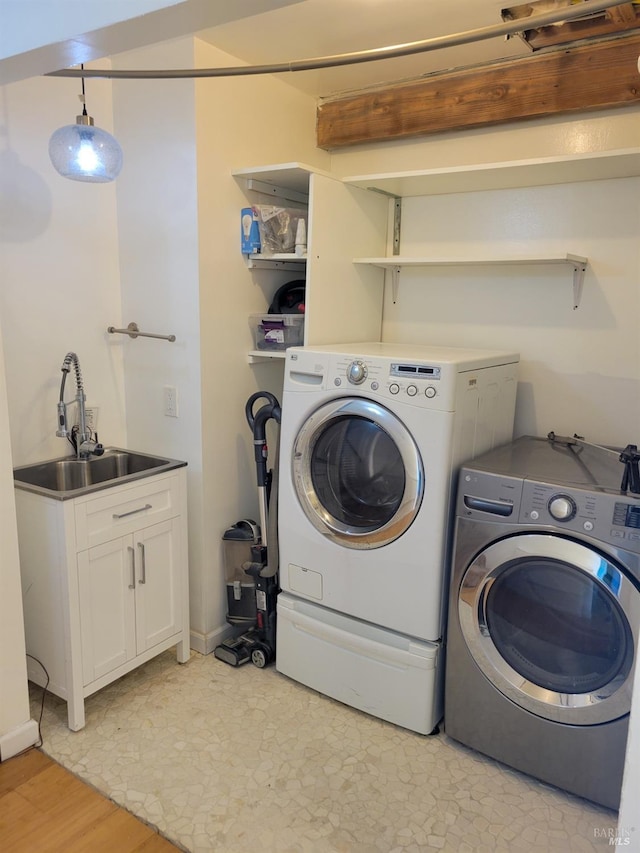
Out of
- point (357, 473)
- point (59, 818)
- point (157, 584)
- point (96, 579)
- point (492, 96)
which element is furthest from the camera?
point (492, 96)

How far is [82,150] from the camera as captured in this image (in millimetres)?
1932

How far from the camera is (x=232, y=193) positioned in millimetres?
2494

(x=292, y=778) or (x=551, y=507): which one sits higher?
(x=551, y=507)

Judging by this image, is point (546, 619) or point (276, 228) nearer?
point (546, 619)

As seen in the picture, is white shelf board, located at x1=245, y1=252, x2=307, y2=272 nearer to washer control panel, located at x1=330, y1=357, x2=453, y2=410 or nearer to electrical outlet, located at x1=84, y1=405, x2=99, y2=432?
washer control panel, located at x1=330, y1=357, x2=453, y2=410

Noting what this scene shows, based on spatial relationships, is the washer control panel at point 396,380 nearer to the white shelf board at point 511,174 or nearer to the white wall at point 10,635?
the white shelf board at point 511,174

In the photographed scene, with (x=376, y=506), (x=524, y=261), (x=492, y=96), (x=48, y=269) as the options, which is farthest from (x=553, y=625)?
(x=48, y=269)

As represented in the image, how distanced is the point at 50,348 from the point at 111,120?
1.01 meters

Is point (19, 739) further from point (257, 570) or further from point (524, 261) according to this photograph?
point (524, 261)

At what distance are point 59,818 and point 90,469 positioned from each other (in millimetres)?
1232

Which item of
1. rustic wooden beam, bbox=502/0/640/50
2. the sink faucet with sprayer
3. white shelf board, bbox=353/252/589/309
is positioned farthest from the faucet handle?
rustic wooden beam, bbox=502/0/640/50

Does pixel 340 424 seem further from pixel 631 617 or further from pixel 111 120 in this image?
pixel 111 120

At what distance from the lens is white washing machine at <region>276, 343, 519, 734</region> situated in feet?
6.59

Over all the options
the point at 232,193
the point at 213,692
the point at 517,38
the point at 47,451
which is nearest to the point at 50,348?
the point at 47,451
